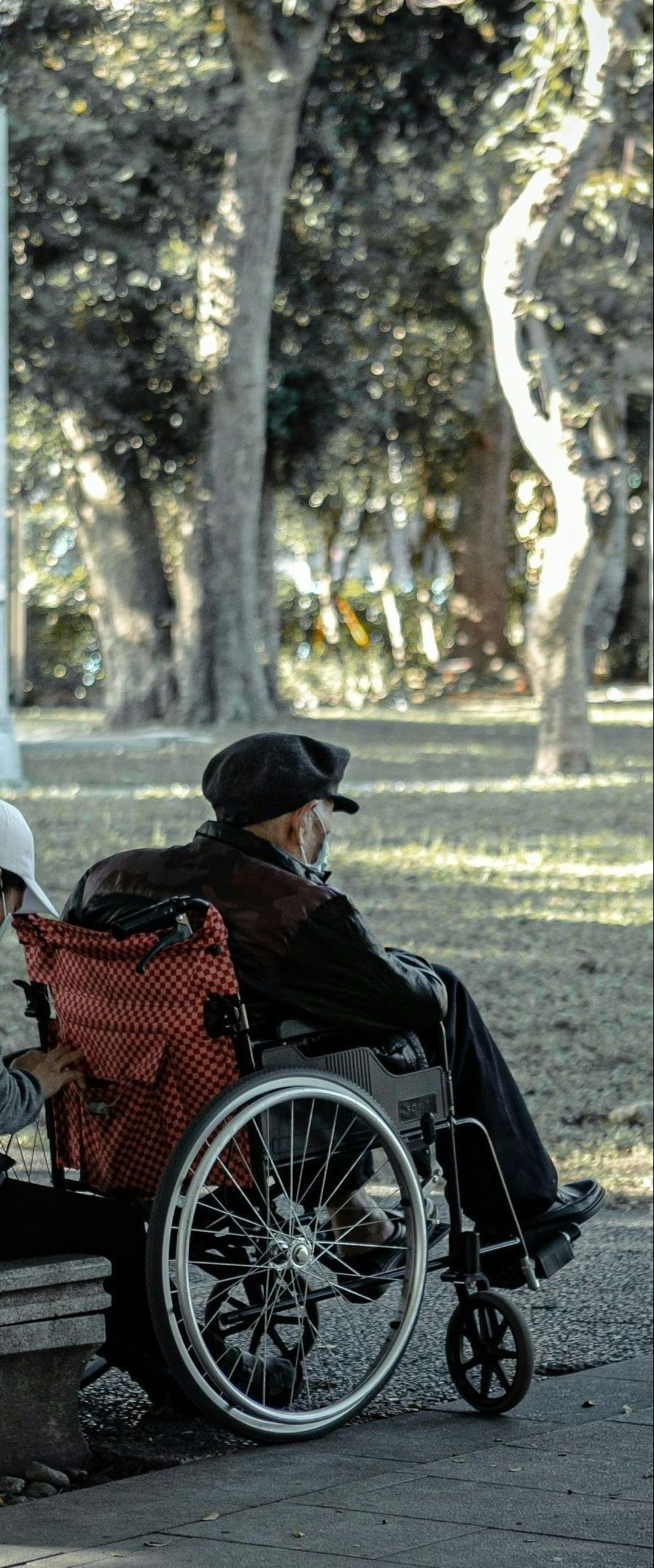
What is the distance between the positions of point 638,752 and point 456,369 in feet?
39.1

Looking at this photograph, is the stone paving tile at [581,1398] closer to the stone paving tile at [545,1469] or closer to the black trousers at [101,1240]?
the stone paving tile at [545,1469]

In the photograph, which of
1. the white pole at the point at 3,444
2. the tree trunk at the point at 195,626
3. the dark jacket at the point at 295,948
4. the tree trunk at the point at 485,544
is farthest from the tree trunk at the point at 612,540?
the dark jacket at the point at 295,948

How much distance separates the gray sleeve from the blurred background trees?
12.0m

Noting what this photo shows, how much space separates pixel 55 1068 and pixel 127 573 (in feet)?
69.5

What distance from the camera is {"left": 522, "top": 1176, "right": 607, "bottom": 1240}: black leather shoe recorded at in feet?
15.2

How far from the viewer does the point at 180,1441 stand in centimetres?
421

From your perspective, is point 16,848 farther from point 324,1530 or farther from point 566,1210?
point 566,1210

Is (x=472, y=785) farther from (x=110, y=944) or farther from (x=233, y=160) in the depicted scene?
(x=110, y=944)

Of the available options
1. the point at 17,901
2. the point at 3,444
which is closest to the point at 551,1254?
the point at 17,901

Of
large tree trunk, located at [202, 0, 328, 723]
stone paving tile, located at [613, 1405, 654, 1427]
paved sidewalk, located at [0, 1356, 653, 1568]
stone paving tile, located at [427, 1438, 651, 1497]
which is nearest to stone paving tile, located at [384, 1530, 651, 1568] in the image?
paved sidewalk, located at [0, 1356, 653, 1568]

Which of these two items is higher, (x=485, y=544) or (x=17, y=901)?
(x=485, y=544)

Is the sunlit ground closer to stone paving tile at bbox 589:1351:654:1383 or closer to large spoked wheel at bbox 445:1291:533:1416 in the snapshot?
stone paving tile at bbox 589:1351:654:1383

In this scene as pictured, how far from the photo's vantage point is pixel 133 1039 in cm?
423

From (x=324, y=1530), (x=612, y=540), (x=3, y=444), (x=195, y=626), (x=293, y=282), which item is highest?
(x=293, y=282)
